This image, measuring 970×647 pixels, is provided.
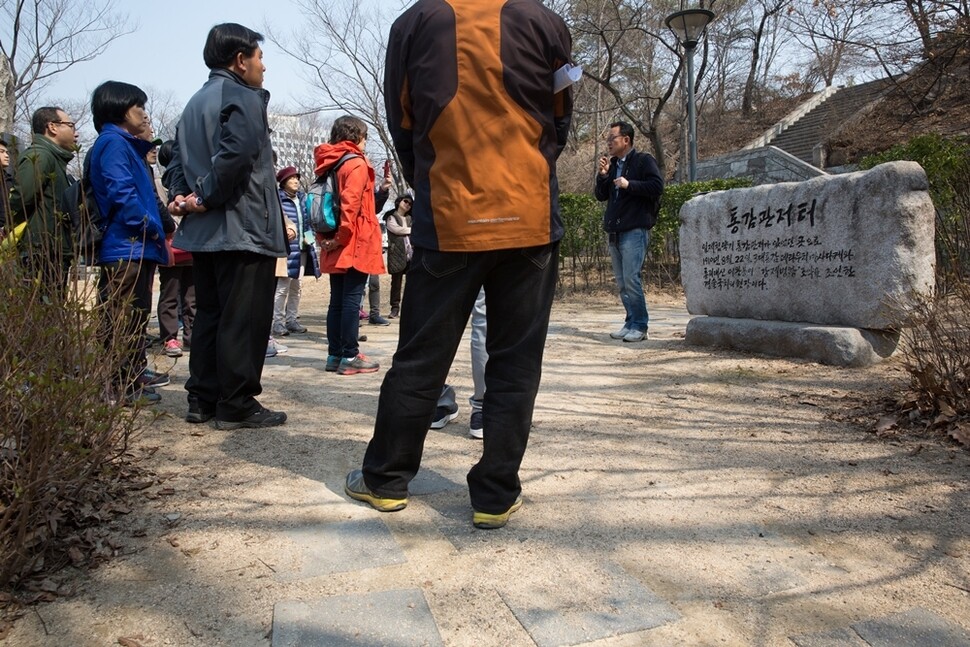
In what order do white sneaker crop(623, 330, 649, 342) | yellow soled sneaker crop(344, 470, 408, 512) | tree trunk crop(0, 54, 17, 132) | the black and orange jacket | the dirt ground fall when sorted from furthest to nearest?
tree trunk crop(0, 54, 17, 132) < white sneaker crop(623, 330, 649, 342) < yellow soled sneaker crop(344, 470, 408, 512) < the black and orange jacket < the dirt ground

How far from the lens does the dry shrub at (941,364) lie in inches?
129

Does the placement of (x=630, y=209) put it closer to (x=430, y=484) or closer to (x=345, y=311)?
(x=345, y=311)

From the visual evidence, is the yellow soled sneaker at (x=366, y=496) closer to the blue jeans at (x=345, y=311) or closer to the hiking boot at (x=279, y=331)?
the blue jeans at (x=345, y=311)

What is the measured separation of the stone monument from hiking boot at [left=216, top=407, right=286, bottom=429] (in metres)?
3.46

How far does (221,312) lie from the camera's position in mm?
3467

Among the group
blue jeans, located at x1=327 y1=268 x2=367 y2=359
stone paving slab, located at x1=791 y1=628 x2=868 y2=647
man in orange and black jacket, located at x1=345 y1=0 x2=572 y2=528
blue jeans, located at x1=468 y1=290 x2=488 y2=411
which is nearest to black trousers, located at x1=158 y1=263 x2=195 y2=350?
blue jeans, located at x1=327 y1=268 x2=367 y2=359

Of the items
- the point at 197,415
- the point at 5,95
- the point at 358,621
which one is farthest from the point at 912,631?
the point at 5,95

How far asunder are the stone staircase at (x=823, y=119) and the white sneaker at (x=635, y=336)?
17918mm

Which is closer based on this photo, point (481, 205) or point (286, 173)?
point (481, 205)

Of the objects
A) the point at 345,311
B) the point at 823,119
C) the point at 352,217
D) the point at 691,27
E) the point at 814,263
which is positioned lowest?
the point at 345,311

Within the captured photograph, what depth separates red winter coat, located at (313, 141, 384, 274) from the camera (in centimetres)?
485

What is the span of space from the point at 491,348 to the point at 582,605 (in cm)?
91

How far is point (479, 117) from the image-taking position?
7.38ft

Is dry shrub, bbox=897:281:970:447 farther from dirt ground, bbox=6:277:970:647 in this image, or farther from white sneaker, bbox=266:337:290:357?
white sneaker, bbox=266:337:290:357
